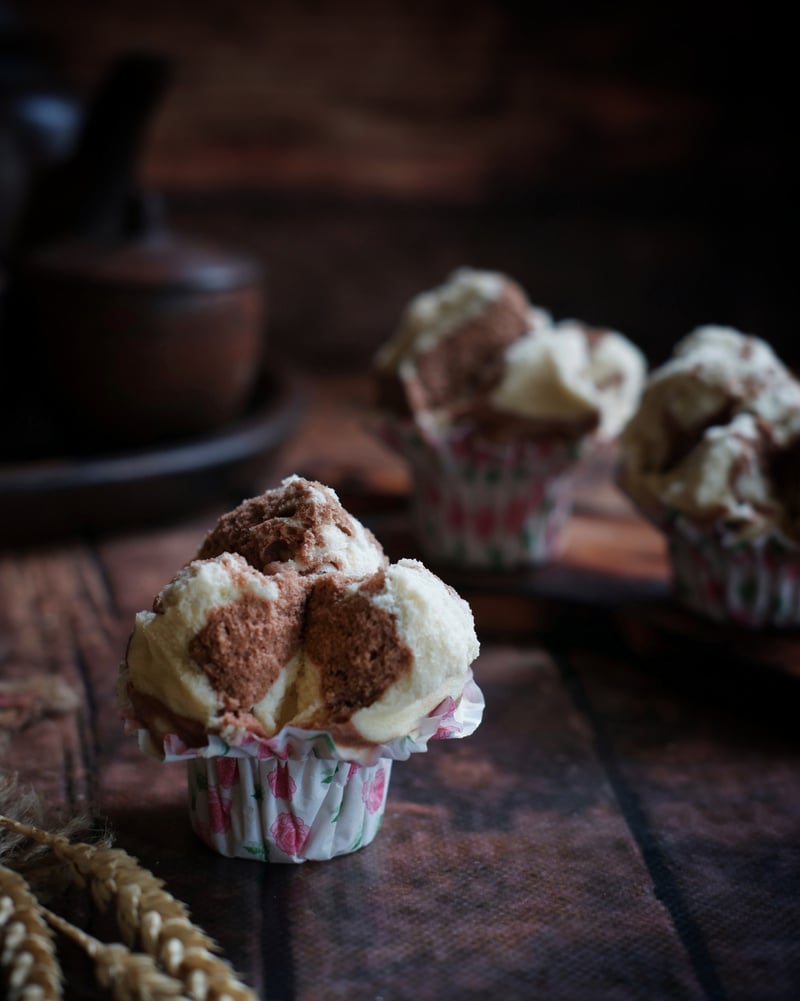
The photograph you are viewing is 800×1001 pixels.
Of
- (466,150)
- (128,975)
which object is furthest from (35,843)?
(466,150)

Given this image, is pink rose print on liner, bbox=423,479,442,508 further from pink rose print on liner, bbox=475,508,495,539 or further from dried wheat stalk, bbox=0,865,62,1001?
dried wheat stalk, bbox=0,865,62,1001

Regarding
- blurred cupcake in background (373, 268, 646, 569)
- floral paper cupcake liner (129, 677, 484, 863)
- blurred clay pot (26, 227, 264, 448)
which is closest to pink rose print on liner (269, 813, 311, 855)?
floral paper cupcake liner (129, 677, 484, 863)

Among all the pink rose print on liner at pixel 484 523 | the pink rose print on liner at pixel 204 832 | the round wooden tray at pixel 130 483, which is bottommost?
the round wooden tray at pixel 130 483

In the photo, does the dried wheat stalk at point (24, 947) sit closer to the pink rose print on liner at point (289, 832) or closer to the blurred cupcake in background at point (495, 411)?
the pink rose print on liner at point (289, 832)

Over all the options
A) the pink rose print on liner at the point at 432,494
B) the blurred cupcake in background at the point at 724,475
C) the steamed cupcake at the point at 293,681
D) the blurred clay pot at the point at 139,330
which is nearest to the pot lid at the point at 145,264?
the blurred clay pot at the point at 139,330

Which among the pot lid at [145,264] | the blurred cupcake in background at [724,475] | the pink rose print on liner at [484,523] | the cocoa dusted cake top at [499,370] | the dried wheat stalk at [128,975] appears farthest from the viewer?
the pot lid at [145,264]

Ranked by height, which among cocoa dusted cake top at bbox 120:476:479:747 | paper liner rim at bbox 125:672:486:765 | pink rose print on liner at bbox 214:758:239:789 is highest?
cocoa dusted cake top at bbox 120:476:479:747

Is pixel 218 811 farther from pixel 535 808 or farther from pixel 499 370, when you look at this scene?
pixel 499 370
